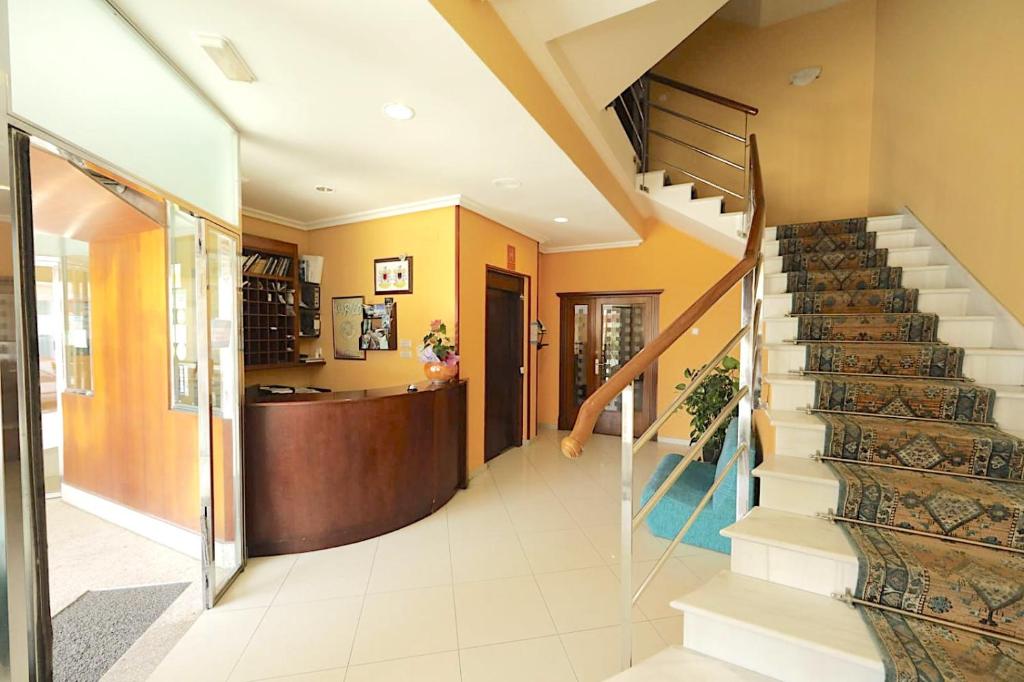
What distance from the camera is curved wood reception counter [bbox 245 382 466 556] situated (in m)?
2.68

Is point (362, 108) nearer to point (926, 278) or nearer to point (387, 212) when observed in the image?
point (387, 212)

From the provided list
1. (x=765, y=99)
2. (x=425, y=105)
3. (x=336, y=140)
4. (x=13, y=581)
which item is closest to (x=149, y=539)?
(x=13, y=581)

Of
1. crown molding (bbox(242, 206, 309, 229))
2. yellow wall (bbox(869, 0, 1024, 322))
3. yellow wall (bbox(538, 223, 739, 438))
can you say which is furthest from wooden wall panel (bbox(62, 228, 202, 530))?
yellow wall (bbox(869, 0, 1024, 322))

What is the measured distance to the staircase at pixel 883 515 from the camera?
3.71 feet

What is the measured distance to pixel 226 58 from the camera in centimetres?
173

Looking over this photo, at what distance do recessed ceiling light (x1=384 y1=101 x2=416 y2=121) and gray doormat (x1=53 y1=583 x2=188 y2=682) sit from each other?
2.91 metres

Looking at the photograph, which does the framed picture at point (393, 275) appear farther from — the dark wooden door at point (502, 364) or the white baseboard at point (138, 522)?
the white baseboard at point (138, 522)

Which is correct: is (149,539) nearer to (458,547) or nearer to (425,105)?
(458,547)

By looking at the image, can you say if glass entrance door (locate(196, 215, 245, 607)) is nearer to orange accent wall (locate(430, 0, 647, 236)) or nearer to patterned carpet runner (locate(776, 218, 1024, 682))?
orange accent wall (locate(430, 0, 647, 236))

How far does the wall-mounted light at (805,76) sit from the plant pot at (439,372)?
16.9 ft

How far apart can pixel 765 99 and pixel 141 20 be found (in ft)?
19.3

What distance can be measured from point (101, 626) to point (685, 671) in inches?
108

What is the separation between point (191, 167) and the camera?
2.07 metres

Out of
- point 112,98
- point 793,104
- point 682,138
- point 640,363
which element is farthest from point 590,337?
point 112,98
